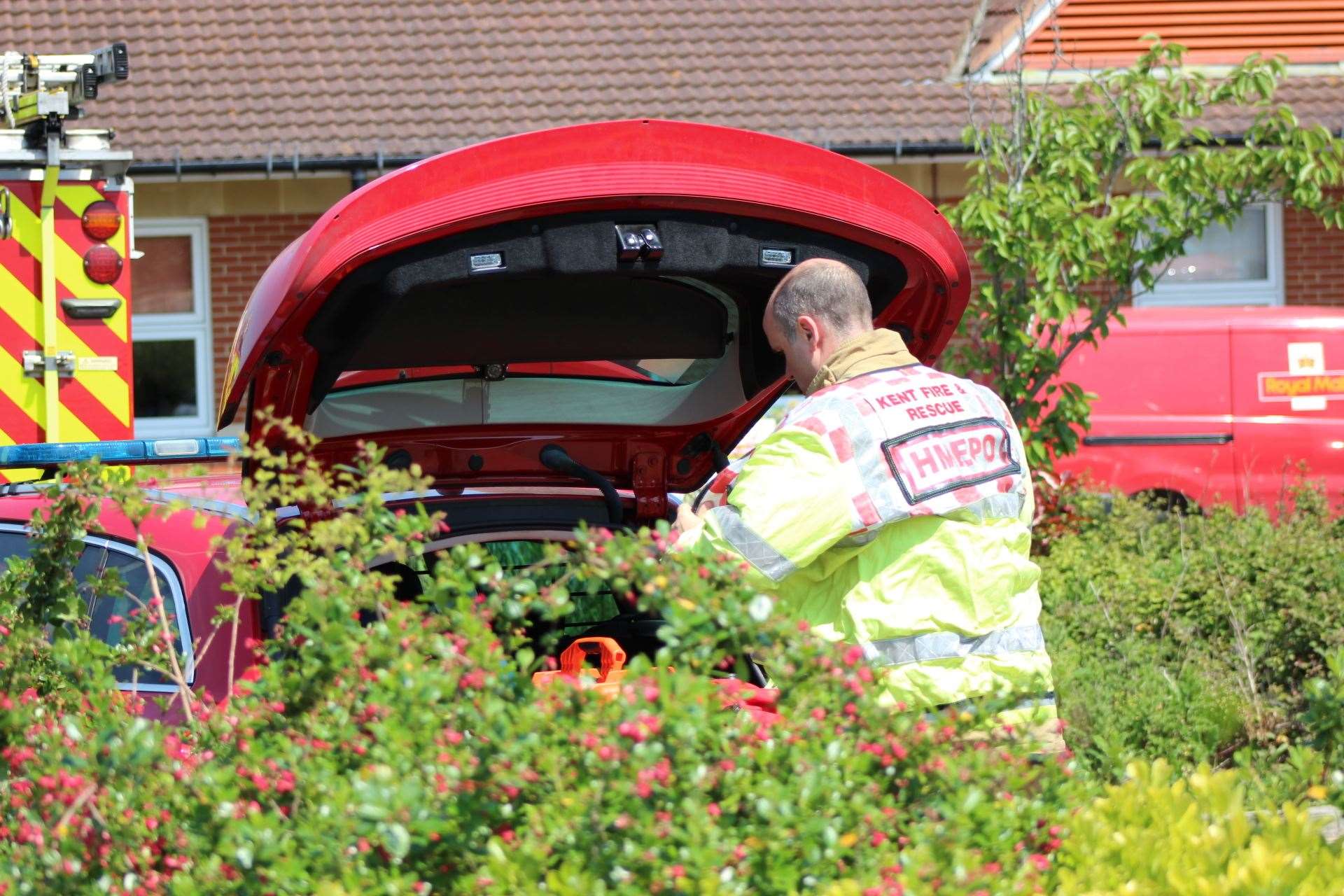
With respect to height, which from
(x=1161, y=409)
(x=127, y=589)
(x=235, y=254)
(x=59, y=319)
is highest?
(x=235, y=254)

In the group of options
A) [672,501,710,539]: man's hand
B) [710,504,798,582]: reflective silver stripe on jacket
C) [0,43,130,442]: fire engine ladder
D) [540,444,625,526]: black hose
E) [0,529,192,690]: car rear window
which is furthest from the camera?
[0,43,130,442]: fire engine ladder

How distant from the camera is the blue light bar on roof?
364 cm

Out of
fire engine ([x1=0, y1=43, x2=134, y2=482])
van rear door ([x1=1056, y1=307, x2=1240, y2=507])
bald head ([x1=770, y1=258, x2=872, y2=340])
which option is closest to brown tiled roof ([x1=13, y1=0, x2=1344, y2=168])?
van rear door ([x1=1056, y1=307, x2=1240, y2=507])

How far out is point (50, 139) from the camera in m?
5.83

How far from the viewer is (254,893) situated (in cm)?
194

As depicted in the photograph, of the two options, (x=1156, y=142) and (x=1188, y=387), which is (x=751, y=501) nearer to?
(x=1188, y=387)

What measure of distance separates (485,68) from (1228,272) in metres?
6.54

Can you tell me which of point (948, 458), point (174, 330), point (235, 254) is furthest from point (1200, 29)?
point (948, 458)

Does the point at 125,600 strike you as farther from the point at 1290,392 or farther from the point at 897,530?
the point at 1290,392

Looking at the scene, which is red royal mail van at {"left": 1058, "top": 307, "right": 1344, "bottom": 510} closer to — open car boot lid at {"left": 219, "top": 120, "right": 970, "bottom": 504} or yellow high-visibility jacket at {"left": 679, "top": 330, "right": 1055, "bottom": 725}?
open car boot lid at {"left": 219, "top": 120, "right": 970, "bottom": 504}

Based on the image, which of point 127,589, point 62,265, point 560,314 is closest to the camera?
point 127,589

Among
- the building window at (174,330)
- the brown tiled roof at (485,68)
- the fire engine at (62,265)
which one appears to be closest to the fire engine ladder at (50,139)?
the fire engine at (62,265)

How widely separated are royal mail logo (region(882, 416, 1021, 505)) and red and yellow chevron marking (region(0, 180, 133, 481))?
4038mm

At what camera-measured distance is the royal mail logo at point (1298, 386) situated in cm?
1064
